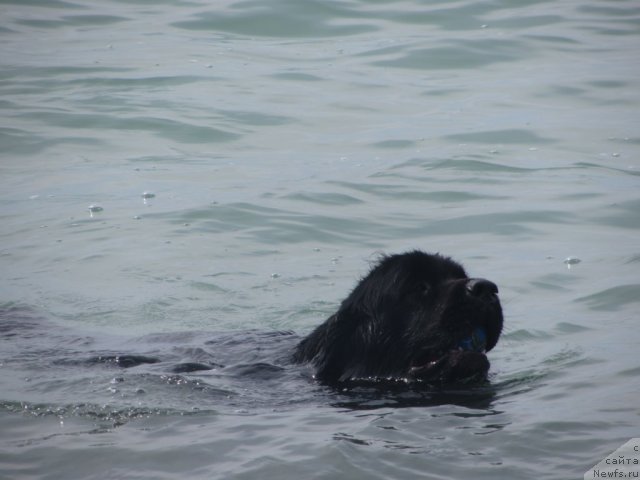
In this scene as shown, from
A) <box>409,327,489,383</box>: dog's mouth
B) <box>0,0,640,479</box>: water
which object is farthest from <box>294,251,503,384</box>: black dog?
<box>0,0,640,479</box>: water

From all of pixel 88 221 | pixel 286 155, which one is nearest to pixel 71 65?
pixel 286 155

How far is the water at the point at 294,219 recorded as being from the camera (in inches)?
192

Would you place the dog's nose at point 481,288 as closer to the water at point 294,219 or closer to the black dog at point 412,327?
the black dog at point 412,327

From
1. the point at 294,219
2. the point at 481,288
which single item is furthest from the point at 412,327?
the point at 294,219

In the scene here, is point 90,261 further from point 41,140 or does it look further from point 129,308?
point 41,140

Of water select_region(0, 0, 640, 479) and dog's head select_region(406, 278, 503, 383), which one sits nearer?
water select_region(0, 0, 640, 479)

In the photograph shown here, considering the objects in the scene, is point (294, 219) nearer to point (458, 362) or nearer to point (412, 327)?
point (412, 327)

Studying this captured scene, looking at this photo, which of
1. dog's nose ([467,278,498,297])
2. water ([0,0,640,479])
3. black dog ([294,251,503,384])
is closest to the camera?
water ([0,0,640,479])

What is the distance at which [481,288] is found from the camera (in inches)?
213

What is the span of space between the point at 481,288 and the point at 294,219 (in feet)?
14.3

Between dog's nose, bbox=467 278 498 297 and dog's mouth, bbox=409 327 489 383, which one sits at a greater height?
dog's nose, bbox=467 278 498 297

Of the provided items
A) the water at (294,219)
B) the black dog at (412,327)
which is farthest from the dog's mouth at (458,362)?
the water at (294,219)

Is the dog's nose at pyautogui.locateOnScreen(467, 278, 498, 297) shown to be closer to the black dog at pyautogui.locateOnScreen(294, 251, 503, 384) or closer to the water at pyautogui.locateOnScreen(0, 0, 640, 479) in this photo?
the black dog at pyautogui.locateOnScreen(294, 251, 503, 384)

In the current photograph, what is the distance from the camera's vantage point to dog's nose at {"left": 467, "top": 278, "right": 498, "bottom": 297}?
17.7 ft
